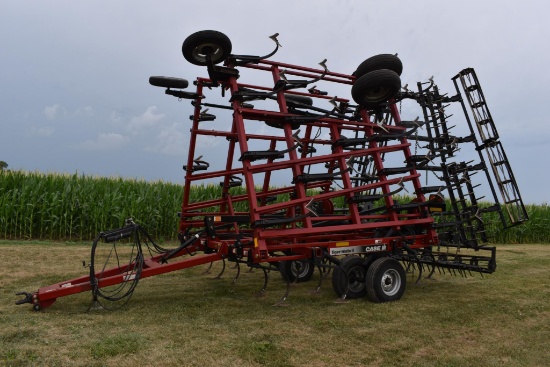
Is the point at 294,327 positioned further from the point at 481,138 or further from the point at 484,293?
the point at 481,138

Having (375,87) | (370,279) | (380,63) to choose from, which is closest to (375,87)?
(375,87)

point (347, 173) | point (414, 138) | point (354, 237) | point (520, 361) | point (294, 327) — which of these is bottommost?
point (520, 361)

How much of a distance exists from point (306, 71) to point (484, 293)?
4032mm

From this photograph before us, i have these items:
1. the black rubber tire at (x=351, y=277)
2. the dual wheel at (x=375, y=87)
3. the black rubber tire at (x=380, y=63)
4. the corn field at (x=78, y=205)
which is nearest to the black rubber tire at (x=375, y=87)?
the dual wheel at (x=375, y=87)

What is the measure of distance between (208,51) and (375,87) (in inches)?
88.2

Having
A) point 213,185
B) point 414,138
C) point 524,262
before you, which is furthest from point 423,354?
point 213,185

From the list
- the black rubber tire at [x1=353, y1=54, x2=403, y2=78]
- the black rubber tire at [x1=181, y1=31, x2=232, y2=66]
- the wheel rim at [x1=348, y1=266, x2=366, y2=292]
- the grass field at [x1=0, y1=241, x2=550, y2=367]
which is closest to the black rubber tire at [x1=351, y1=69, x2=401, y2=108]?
the black rubber tire at [x1=353, y1=54, x2=403, y2=78]

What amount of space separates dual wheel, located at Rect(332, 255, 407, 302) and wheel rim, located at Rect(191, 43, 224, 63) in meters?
3.00

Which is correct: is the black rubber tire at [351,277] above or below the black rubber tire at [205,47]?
below

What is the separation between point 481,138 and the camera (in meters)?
7.41

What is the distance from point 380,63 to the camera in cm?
671

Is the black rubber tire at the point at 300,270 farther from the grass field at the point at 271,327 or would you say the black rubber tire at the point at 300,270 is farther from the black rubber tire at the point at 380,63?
the black rubber tire at the point at 380,63

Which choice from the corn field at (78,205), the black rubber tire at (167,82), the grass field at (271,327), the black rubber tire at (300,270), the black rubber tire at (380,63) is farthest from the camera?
the corn field at (78,205)

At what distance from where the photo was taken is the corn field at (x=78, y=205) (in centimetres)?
1103
